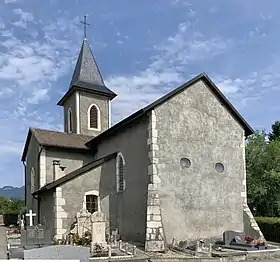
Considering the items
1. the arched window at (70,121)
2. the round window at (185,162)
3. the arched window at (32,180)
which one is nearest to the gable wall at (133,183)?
the round window at (185,162)

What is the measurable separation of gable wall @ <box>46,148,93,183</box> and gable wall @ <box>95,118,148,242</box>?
4.79m

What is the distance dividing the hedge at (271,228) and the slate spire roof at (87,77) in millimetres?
16042

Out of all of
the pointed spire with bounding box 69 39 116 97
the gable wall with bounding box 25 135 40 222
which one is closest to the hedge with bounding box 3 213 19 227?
the gable wall with bounding box 25 135 40 222

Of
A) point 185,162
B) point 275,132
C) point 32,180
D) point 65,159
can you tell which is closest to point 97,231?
point 185,162

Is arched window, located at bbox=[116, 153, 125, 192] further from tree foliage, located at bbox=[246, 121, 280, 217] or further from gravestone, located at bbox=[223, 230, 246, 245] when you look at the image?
tree foliage, located at bbox=[246, 121, 280, 217]

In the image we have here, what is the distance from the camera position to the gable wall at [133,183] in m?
17.6

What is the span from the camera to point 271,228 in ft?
70.0

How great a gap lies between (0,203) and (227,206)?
3614 cm

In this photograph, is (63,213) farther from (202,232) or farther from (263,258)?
(263,258)

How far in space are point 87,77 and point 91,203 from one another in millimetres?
14831

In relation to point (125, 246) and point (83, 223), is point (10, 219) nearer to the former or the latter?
point (83, 223)

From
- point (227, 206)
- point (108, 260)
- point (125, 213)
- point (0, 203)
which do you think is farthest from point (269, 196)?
point (0, 203)

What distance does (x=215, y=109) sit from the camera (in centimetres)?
1936

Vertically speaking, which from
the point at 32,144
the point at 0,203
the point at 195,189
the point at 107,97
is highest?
the point at 107,97
